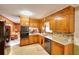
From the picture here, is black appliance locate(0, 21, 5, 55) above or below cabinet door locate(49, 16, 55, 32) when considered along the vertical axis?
below

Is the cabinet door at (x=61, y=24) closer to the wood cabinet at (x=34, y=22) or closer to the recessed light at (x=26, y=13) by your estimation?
the wood cabinet at (x=34, y=22)

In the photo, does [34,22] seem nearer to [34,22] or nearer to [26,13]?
[34,22]

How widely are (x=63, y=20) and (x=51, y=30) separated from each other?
0.28 meters

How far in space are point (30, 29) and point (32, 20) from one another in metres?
0.16

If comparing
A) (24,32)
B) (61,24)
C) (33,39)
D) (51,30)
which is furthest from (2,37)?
(61,24)

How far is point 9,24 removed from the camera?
1.26 metres

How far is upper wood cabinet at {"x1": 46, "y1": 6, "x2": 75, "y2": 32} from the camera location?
127 centimetres

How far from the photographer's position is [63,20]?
1387 millimetres

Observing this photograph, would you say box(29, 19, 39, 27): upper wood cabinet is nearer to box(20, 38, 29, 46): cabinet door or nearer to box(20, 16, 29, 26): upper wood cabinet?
box(20, 16, 29, 26): upper wood cabinet

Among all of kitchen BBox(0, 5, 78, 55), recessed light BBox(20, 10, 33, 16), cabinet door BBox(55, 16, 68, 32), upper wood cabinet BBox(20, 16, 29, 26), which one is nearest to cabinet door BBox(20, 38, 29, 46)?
kitchen BBox(0, 5, 78, 55)

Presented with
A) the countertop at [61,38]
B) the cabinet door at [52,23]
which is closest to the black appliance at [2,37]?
the countertop at [61,38]

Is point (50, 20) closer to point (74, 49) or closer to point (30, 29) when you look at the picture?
point (30, 29)

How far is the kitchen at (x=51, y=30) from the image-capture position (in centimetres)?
130
